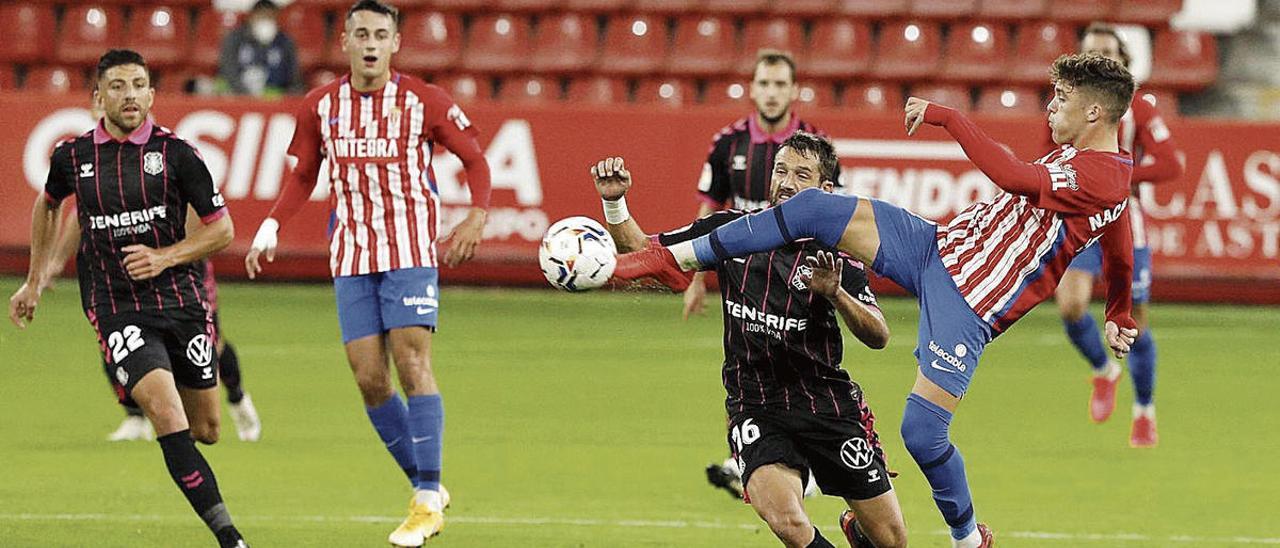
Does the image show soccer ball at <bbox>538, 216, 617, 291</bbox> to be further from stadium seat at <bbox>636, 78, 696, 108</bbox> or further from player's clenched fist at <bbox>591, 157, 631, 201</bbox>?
stadium seat at <bbox>636, 78, 696, 108</bbox>

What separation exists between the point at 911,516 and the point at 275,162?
27.9ft

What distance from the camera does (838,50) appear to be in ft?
58.7

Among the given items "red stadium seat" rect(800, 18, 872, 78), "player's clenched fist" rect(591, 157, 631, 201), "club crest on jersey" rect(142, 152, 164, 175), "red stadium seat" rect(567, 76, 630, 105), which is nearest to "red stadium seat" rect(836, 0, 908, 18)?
"red stadium seat" rect(800, 18, 872, 78)

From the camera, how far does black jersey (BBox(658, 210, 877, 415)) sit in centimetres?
626

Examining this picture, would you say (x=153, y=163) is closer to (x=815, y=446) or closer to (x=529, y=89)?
(x=815, y=446)

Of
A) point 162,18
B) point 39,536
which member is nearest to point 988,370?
point 39,536

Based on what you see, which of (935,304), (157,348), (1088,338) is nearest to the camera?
(935,304)

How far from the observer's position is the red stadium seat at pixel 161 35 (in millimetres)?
17766

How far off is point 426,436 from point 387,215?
3.02 ft

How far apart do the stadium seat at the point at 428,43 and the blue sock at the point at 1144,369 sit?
29.9 ft

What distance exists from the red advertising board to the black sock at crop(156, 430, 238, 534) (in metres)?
8.51

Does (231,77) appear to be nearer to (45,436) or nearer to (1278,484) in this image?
(45,436)

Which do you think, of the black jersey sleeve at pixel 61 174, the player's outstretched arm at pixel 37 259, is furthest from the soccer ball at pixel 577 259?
the player's outstretched arm at pixel 37 259

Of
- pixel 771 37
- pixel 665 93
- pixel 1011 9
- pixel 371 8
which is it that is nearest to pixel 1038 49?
pixel 1011 9
